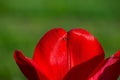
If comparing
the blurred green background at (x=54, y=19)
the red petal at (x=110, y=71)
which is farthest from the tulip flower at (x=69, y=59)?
the blurred green background at (x=54, y=19)

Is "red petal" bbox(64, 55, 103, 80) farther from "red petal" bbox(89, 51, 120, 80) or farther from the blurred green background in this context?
the blurred green background

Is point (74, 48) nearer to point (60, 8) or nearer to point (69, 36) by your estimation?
point (69, 36)

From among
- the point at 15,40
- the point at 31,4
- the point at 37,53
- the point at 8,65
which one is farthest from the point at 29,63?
the point at 31,4

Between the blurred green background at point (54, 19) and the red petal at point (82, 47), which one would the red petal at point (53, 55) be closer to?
the red petal at point (82, 47)

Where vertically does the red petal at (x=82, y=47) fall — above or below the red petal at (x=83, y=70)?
above

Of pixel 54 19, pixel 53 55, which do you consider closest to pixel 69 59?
pixel 53 55

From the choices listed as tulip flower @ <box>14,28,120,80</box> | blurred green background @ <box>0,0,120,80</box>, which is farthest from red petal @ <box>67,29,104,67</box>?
blurred green background @ <box>0,0,120,80</box>

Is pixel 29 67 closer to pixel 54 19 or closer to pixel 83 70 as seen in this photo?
pixel 83 70
